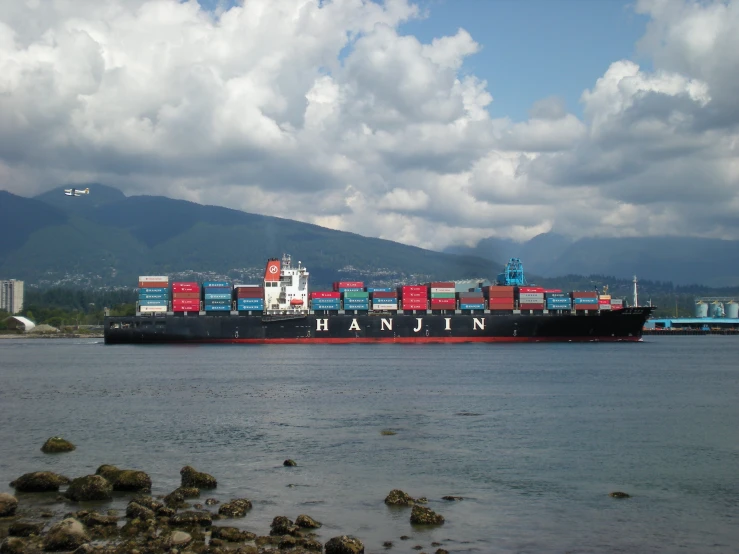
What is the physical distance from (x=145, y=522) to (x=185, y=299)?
2777 inches

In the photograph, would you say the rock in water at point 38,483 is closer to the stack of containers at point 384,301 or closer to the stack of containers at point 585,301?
the stack of containers at point 384,301

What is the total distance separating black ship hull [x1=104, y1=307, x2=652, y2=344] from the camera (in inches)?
3366

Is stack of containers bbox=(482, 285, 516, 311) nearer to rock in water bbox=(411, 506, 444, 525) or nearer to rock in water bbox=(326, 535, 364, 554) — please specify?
rock in water bbox=(411, 506, 444, 525)

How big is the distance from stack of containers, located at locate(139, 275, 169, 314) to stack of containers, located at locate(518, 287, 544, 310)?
39.6m

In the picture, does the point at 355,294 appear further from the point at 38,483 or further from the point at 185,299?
the point at 38,483

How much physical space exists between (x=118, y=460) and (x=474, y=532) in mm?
13122

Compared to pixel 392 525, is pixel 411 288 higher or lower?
higher

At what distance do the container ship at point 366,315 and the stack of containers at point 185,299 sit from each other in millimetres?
109

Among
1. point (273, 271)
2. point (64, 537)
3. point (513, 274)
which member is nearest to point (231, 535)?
point (64, 537)

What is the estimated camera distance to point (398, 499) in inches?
767

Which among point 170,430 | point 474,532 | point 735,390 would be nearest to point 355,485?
point 474,532

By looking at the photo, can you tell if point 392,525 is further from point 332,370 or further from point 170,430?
point 332,370

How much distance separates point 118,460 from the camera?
2534 cm

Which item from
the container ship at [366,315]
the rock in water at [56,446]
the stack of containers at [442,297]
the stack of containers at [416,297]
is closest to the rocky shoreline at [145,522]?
the rock in water at [56,446]
